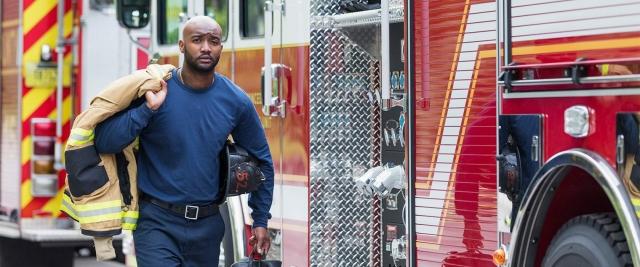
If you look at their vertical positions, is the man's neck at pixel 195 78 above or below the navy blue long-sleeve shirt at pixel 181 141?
above

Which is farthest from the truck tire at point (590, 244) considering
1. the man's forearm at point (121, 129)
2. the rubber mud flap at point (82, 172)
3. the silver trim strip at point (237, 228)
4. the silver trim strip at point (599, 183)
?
the silver trim strip at point (237, 228)

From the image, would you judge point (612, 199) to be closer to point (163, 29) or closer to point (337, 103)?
point (337, 103)

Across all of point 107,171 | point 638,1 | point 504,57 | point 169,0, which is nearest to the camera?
point 638,1

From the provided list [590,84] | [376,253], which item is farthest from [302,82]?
[590,84]

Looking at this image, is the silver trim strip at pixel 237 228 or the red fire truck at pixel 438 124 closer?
the red fire truck at pixel 438 124

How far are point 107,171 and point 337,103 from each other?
5.86 feet

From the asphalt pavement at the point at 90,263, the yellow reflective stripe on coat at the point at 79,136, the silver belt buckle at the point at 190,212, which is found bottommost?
the asphalt pavement at the point at 90,263

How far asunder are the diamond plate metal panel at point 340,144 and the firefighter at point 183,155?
4.50 ft

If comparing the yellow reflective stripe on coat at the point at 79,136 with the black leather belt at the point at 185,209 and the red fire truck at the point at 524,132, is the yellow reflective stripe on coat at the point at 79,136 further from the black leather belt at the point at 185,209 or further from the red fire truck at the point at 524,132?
the red fire truck at the point at 524,132

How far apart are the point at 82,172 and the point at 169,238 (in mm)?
441

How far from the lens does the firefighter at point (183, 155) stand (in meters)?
5.36

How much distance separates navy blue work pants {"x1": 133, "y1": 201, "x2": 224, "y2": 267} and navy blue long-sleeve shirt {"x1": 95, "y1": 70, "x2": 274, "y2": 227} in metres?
0.07

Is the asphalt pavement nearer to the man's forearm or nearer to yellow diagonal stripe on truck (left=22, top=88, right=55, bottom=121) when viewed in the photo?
yellow diagonal stripe on truck (left=22, top=88, right=55, bottom=121)

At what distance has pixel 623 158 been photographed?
4.30 m
